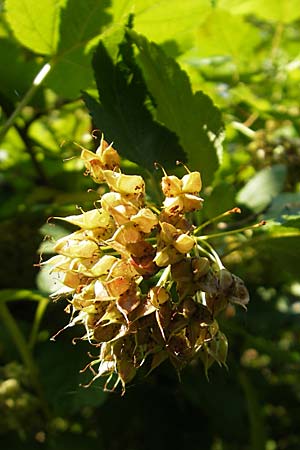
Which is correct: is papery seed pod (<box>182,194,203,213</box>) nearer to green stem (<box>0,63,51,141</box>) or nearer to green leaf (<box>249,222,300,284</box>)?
green leaf (<box>249,222,300,284</box>)

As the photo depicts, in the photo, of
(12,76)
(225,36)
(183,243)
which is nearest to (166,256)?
(183,243)

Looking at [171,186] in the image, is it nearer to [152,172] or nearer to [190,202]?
[190,202]

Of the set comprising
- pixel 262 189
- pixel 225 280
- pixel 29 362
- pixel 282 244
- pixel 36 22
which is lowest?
→ pixel 29 362

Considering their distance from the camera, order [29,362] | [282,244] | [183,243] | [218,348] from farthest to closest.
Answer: [29,362] → [282,244] → [218,348] → [183,243]

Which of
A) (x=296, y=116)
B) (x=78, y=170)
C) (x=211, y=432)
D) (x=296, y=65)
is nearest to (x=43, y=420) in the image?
(x=211, y=432)

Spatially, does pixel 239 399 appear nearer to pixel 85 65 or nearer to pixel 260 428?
pixel 260 428
